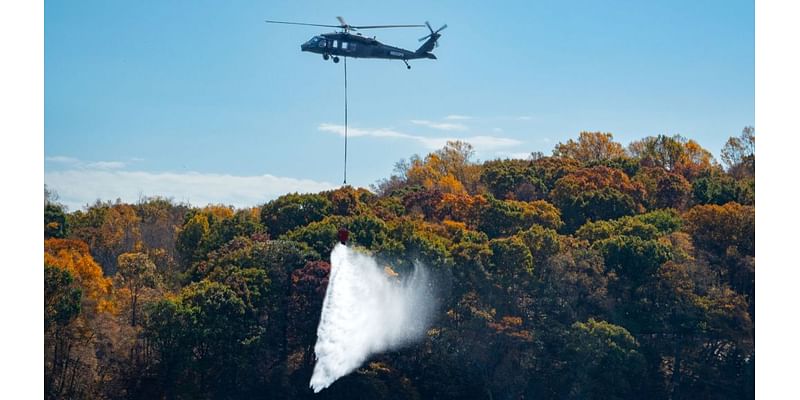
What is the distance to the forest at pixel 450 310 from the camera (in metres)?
64.9

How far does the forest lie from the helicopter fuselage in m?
16.6

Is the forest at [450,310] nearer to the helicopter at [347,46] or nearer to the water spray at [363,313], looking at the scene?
the water spray at [363,313]

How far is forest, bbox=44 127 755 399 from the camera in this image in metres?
64.9

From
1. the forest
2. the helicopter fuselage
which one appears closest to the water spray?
the forest

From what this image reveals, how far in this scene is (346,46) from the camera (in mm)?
57000

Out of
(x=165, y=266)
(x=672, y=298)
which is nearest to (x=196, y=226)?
(x=165, y=266)

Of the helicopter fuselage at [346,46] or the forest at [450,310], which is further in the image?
the forest at [450,310]

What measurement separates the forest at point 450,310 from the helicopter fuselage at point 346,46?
54.6 ft

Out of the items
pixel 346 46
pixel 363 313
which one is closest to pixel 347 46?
pixel 346 46

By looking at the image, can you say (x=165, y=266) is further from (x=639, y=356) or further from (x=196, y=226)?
(x=639, y=356)

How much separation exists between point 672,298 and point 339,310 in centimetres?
2062

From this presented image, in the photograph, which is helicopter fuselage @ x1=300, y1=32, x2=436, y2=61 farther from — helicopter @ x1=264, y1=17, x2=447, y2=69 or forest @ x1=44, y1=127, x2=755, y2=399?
forest @ x1=44, y1=127, x2=755, y2=399

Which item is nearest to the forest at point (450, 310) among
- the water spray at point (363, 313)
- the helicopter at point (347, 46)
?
the water spray at point (363, 313)

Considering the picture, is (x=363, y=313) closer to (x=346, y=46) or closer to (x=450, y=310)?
(x=450, y=310)
